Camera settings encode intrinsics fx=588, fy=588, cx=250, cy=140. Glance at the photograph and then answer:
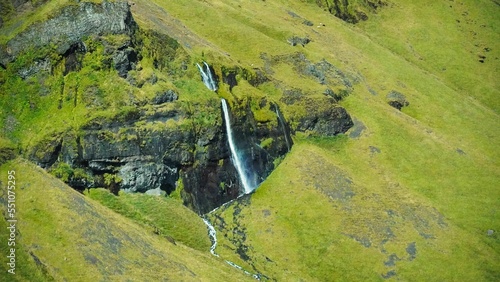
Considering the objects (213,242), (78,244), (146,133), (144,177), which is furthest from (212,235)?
(78,244)

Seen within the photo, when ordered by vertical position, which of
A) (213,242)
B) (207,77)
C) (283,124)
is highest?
(207,77)

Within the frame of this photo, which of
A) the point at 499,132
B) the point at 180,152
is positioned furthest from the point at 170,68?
the point at 499,132

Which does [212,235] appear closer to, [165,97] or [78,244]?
[165,97]

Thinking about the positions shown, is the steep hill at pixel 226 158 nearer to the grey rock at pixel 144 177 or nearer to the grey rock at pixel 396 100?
the grey rock at pixel 144 177

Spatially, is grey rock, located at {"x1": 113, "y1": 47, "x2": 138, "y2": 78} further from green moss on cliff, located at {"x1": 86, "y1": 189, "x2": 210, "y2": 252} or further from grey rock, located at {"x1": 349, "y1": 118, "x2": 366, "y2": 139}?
grey rock, located at {"x1": 349, "y1": 118, "x2": 366, "y2": 139}

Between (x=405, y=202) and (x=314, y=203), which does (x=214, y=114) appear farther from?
(x=405, y=202)
